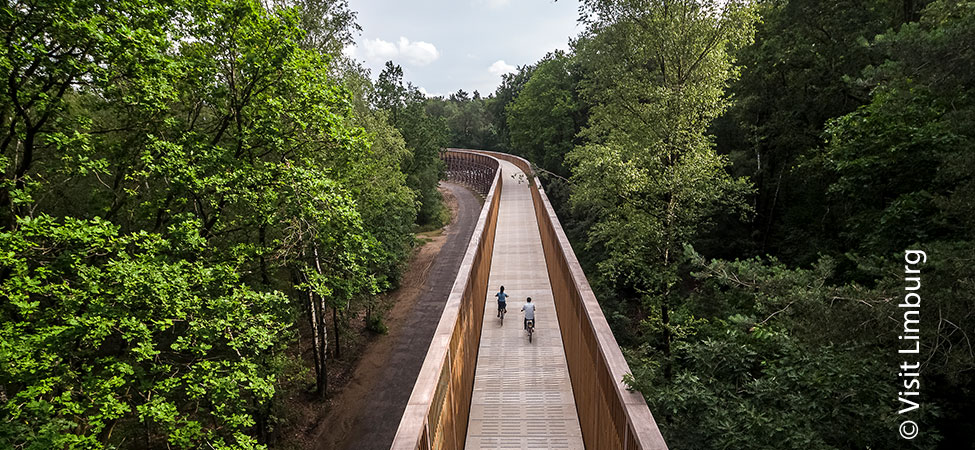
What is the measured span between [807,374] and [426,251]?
979 inches

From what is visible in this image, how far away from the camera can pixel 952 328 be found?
14.6 ft

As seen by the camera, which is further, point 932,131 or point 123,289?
point 932,131

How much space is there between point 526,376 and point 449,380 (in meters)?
2.66

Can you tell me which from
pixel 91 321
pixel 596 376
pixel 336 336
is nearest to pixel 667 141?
pixel 596 376

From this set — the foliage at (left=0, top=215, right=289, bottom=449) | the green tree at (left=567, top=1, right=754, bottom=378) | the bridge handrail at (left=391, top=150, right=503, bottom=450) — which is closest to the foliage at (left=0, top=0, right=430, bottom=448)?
the foliage at (left=0, top=215, right=289, bottom=449)

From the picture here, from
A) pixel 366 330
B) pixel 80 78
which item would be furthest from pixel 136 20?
pixel 366 330

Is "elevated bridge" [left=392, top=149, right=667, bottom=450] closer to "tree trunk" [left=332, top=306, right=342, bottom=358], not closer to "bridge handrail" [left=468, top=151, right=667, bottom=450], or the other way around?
"bridge handrail" [left=468, top=151, right=667, bottom=450]

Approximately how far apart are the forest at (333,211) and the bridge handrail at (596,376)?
1.23 ft

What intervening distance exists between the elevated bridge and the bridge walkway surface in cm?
2

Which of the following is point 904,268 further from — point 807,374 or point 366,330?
point 366,330

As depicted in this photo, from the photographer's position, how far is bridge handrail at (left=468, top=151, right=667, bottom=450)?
3863 mm

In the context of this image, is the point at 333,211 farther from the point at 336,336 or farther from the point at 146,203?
the point at 336,336

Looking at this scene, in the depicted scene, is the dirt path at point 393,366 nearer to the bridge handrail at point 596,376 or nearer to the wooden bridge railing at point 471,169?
the bridge handrail at point 596,376

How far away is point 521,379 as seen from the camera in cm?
748
